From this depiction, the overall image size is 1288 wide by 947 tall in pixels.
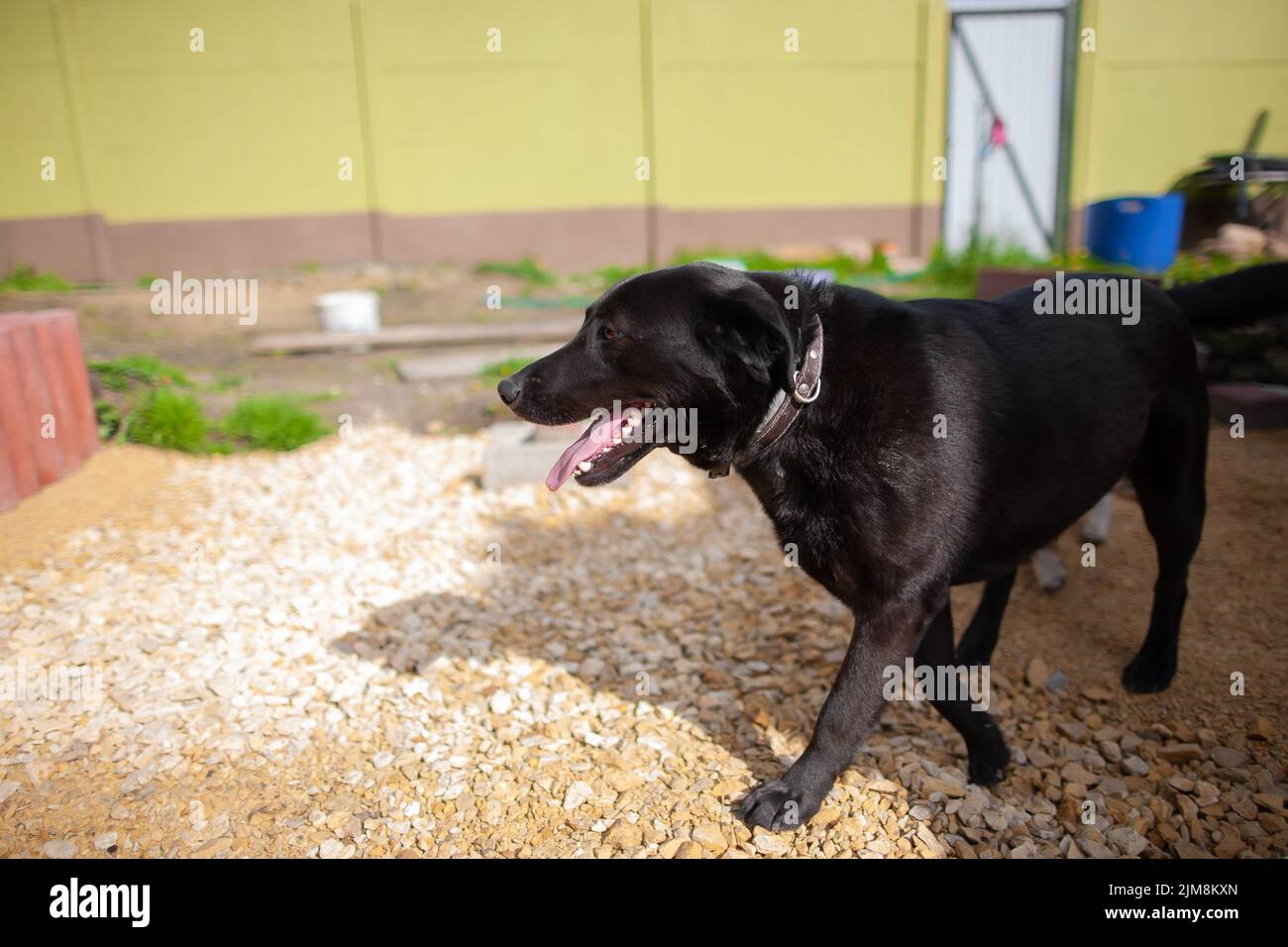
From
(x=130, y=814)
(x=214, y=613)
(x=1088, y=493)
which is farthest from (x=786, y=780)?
(x=214, y=613)

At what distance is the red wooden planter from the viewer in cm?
411

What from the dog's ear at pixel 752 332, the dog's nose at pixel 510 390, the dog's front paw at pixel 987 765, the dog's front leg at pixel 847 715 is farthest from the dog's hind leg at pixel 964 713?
the dog's nose at pixel 510 390

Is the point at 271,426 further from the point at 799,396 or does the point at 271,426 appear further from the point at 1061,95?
the point at 1061,95

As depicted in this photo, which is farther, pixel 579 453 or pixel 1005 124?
pixel 1005 124

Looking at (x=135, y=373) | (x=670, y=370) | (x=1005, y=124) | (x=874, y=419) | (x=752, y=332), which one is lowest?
(x=135, y=373)

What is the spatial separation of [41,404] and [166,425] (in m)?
0.83

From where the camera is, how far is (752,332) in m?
2.14

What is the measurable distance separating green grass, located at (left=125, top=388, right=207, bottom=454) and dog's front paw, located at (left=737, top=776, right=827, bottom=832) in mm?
4240

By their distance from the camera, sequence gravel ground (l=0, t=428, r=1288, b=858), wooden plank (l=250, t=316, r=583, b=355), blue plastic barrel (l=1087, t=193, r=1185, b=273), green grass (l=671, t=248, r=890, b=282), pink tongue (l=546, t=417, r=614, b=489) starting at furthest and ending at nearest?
green grass (l=671, t=248, r=890, b=282) → blue plastic barrel (l=1087, t=193, r=1185, b=273) → wooden plank (l=250, t=316, r=583, b=355) → pink tongue (l=546, t=417, r=614, b=489) → gravel ground (l=0, t=428, r=1288, b=858)

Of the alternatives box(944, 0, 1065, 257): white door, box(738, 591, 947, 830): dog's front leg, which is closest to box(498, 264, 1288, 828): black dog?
box(738, 591, 947, 830): dog's front leg

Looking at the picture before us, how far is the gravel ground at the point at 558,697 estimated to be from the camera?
231 centimetres

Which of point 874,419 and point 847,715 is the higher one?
point 874,419

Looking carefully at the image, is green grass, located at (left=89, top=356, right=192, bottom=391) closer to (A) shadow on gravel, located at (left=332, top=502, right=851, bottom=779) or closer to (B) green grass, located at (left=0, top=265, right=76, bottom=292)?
(A) shadow on gravel, located at (left=332, top=502, right=851, bottom=779)

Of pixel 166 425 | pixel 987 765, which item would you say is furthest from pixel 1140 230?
pixel 166 425
